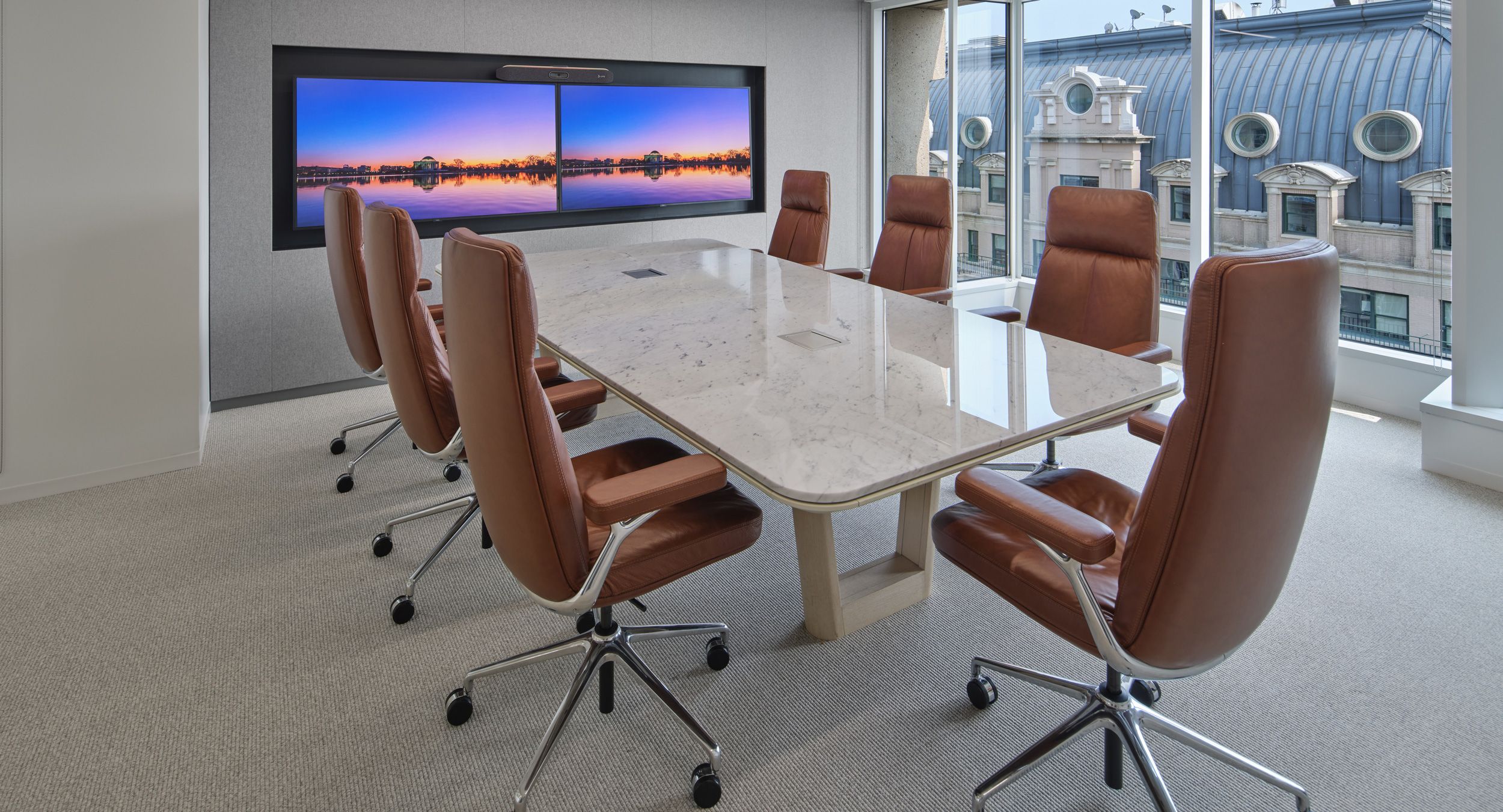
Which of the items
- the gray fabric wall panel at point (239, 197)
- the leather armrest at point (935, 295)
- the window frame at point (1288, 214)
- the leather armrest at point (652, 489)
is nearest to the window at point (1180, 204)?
the window frame at point (1288, 214)

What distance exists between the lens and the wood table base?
2643mm

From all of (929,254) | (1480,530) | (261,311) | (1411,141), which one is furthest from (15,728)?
(1411,141)

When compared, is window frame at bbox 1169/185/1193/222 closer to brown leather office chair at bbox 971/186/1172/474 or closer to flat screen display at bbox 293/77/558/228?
brown leather office chair at bbox 971/186/1172/474

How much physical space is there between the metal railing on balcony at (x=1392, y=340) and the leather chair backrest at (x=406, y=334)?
4631 mm

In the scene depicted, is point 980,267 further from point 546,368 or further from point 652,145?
point 546,368

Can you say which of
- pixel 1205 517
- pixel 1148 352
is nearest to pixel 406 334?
pixel 1205 517

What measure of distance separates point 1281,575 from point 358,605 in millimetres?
2539

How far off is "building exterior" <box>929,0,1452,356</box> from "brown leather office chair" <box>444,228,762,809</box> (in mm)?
4194

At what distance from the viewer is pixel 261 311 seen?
16.9 feet

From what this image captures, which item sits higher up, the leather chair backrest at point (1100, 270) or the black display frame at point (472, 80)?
the black display frame at point (472, 80)

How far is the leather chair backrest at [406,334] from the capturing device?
2.64 metres

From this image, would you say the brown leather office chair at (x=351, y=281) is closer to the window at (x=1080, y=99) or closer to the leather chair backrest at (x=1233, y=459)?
the leather chair backrest at (x=1233, y=459)

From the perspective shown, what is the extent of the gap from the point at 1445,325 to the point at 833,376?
12.7 feet

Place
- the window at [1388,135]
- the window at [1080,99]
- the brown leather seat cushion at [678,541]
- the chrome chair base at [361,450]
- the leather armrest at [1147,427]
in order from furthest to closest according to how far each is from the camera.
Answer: the window at [1080,99] < the window at [1388,135] < the chrome chair base at [361,450] < the leather armrest at [1147,427] < the brown leather seat cushion at [678,541]
